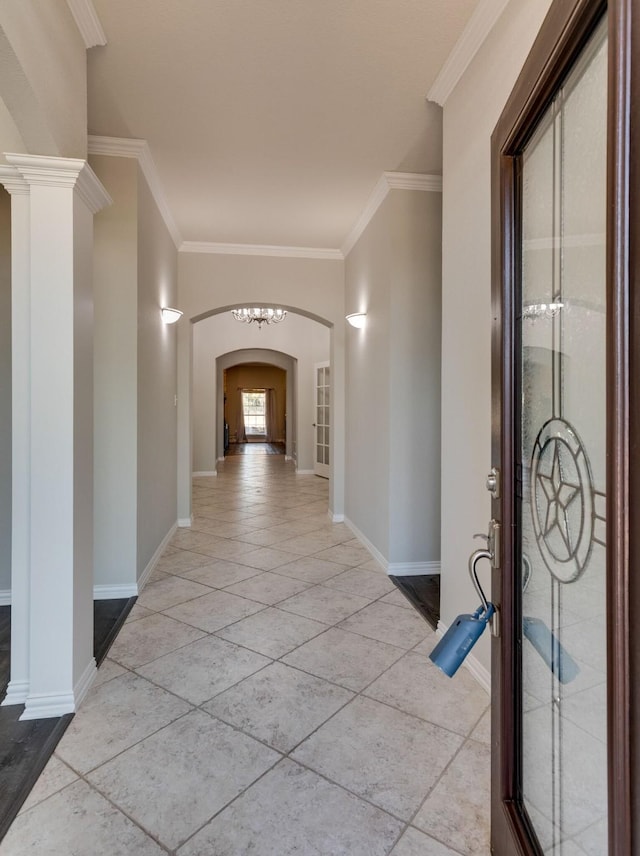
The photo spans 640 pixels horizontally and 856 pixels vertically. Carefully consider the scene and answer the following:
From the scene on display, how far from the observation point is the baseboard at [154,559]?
11.3 feet

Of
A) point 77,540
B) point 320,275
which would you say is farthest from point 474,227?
point 320,275

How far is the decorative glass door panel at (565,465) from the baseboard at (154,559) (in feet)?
9.45

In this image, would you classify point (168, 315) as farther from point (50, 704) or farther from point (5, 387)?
point (50, 704)

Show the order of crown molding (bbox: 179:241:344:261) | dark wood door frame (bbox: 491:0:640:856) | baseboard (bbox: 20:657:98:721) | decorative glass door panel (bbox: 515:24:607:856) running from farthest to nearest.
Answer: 1. crown molding (bbox: 179:241:344:261)
2. baseboard (bbox: 20:657:98:721)
3. decorative glass door panel (bbox: 515:24:607:856)
4. dark wood door frame (bbox: 491:0:640:856)

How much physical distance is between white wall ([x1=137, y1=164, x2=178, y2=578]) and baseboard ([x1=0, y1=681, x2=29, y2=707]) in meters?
1.33

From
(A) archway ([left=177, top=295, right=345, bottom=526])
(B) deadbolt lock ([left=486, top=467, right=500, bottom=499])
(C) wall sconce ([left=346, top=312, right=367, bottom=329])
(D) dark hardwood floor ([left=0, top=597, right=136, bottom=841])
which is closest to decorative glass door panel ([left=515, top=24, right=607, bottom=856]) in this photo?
(B) deadbolt lock ([left=486, top=467, right=500, bottom=499])

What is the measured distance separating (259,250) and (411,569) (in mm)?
3716

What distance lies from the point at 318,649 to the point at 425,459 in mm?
1769

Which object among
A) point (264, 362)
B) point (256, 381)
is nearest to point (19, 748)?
point (264, 362)

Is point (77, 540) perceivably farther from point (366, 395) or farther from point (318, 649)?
point (366, 395)

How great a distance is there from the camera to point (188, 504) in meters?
5.26

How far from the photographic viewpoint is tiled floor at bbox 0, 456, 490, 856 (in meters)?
1.45

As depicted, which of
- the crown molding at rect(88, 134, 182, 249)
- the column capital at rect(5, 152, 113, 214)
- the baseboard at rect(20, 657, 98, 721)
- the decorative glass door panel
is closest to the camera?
the decorative glass door panel

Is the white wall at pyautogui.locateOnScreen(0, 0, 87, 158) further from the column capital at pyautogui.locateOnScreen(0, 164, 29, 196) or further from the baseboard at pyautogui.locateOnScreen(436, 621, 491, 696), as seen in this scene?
the baseboard at pyautogui.locateOnScreen(436, 621, 491, 696)
